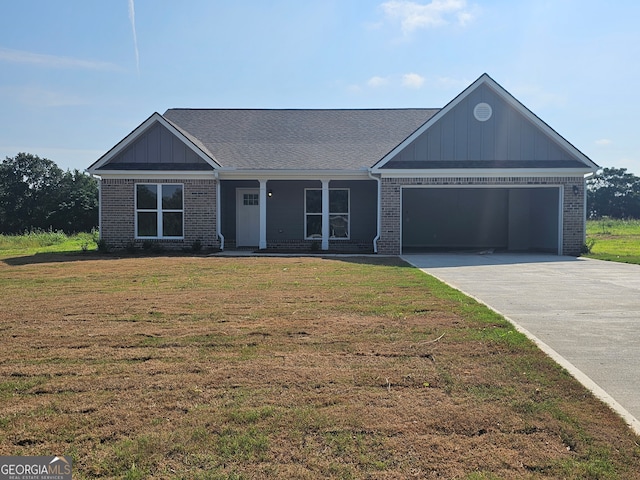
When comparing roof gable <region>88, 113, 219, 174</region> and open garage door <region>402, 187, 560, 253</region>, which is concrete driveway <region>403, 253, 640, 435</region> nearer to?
open garage door <region>402, 187, 560, 253</region>

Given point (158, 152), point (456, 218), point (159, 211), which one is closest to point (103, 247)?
point (159, 211)

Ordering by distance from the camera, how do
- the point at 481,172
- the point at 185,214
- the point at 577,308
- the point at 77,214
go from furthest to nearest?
the point at 77,214 < the point at 185,214 < the point at 481,172 < the point at 577,308

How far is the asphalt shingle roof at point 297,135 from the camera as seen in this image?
62.3 feet

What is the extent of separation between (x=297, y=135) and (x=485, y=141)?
24.9 ft

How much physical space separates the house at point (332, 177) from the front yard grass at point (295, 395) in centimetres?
1028

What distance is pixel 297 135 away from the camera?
21.4 metres

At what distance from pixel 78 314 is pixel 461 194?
18222 mm

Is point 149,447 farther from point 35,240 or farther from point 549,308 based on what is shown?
point 35,240

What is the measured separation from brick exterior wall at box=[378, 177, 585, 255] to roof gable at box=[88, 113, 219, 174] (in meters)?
5.90

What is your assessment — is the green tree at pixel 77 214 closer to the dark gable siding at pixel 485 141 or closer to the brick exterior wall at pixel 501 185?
the brick exterior wall at pixel 501 185

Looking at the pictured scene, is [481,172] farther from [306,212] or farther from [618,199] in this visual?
[618,199]

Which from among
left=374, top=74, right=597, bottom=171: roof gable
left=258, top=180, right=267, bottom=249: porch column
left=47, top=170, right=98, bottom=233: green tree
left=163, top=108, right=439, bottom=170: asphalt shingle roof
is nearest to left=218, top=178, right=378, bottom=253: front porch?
left=258, top=180, right=267, bottom=249: porch column

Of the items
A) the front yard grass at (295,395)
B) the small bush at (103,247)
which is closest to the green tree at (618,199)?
the small bush at (103,247)

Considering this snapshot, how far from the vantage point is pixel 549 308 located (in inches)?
305
